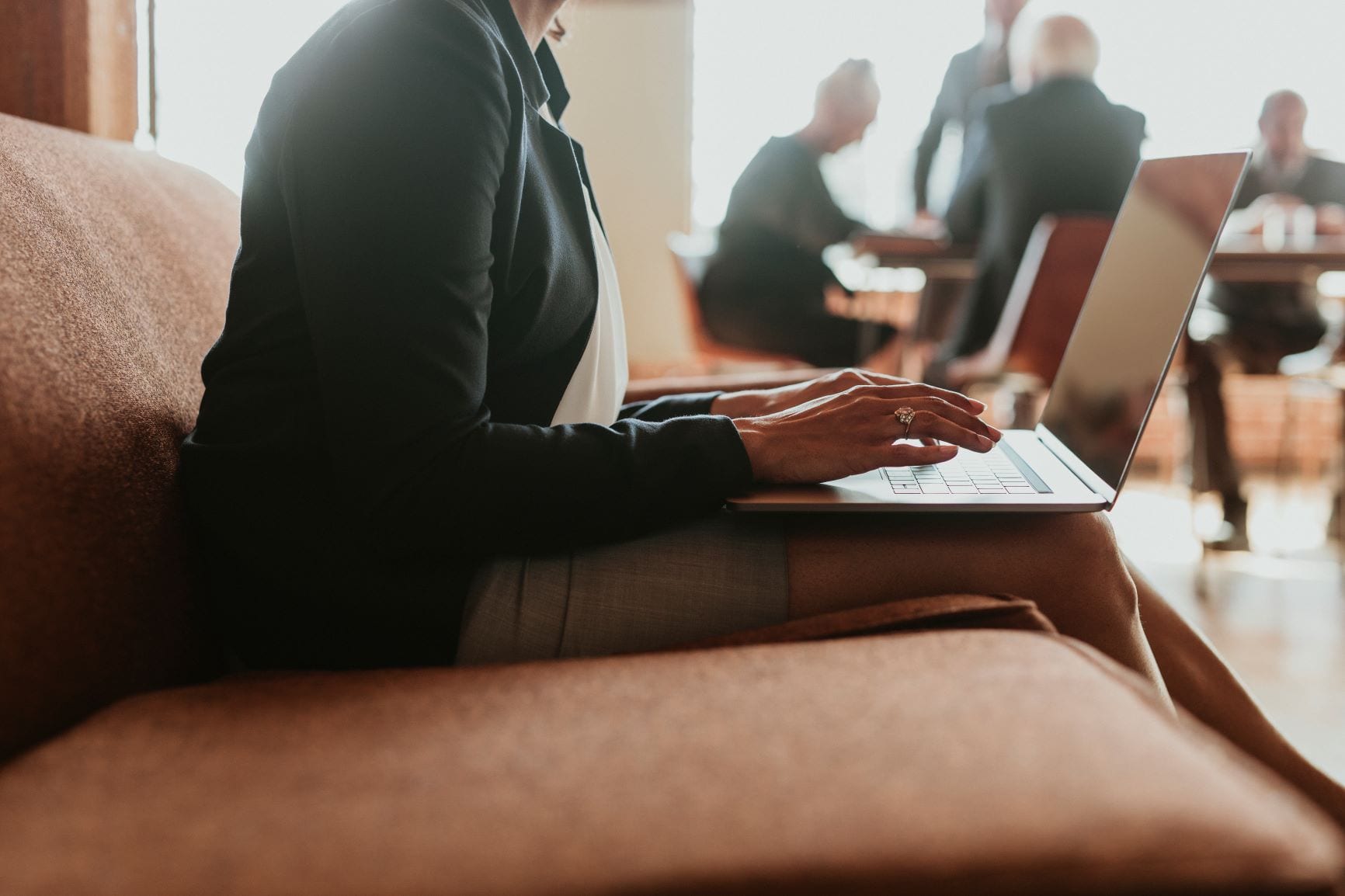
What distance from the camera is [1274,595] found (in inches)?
91.6

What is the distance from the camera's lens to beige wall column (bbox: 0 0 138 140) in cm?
113

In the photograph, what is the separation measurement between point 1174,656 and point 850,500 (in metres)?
0.33

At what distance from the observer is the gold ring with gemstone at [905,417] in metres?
0.79

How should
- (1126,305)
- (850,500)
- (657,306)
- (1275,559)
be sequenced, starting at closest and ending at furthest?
(850,500) → (1126,305) → (1275,559) → (657,306)

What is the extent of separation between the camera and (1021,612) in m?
0.70

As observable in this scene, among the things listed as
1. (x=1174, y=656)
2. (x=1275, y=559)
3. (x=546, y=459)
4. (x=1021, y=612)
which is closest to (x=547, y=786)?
(x=546, y=459)

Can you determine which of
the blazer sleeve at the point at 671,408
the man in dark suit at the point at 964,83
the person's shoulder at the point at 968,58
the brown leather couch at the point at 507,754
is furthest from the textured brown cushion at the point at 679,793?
the person's shoulder at the point at 968,58

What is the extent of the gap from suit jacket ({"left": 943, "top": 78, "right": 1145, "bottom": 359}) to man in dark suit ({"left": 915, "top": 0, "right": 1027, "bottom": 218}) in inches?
45.0

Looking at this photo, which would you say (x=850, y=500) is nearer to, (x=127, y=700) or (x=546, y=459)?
(x=546, y=459)

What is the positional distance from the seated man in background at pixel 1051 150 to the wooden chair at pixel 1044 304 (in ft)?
0.26

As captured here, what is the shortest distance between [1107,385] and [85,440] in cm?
90

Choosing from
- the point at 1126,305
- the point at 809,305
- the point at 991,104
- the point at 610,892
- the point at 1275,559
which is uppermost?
the point at 991,104

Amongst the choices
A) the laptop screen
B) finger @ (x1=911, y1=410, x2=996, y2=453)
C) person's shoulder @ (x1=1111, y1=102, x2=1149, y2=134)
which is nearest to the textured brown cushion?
finger @ (x1=911, y1=410, x2=996, y2=453)

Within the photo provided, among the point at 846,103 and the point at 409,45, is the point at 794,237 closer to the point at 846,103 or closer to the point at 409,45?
the point at 846,103
